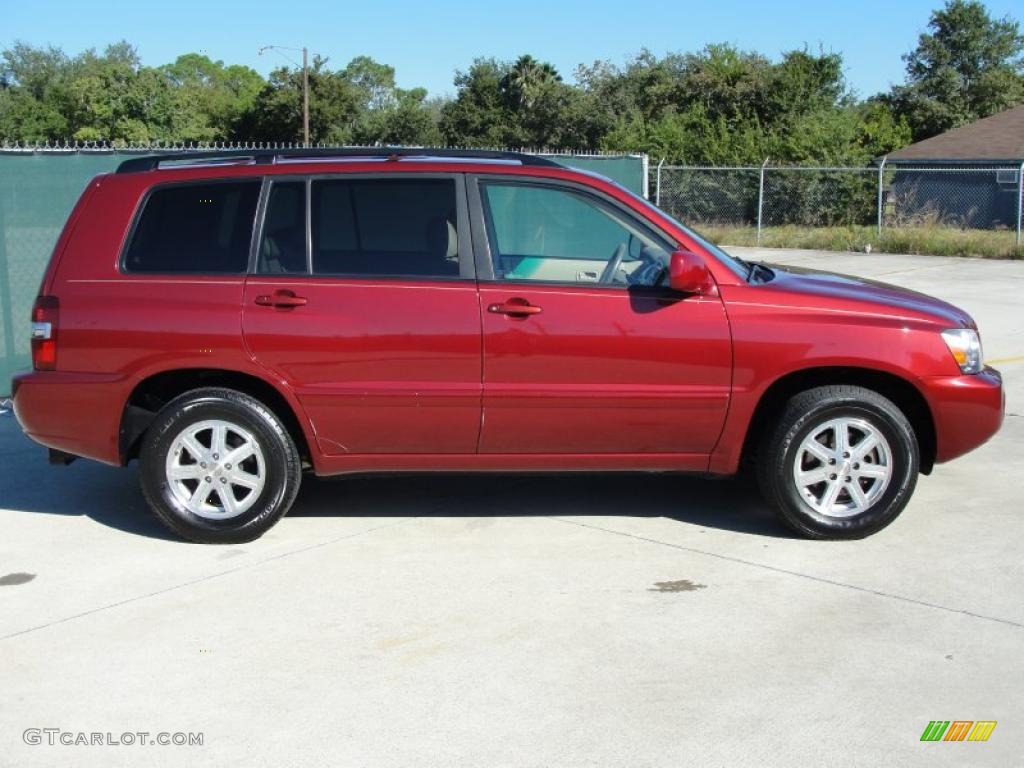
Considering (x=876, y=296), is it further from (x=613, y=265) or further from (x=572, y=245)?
(x=572, y=245)

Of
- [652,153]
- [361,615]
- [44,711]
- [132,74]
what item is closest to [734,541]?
[361,615]

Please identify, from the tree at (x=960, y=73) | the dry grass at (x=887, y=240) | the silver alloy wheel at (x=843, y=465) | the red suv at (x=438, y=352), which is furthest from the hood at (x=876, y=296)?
the tree at (x=960, y=73)

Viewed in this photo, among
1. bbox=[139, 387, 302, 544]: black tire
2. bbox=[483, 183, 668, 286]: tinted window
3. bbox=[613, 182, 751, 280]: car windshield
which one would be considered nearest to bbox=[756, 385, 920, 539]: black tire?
bbox=[613, 182, 751, 280]: car windshield

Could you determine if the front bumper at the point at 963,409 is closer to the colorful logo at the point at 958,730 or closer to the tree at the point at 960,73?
the colorful logo at the point at 958,730

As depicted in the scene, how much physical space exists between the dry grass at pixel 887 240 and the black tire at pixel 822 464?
59.2 feet

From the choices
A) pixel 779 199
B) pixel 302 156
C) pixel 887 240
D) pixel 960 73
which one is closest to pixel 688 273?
pixel 302 156

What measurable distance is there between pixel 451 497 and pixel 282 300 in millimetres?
1641

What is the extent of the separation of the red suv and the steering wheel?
4 centimetres

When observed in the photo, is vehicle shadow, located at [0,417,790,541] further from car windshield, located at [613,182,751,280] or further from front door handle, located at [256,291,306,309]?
car windshield, located at [613,182,751,280]

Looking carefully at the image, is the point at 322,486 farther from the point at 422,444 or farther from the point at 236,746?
the point at 236,746

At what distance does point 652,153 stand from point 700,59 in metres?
18.5

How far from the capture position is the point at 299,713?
13.3ft

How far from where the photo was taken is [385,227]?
5832 mm

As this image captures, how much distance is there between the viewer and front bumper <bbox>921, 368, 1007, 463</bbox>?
224 inches
